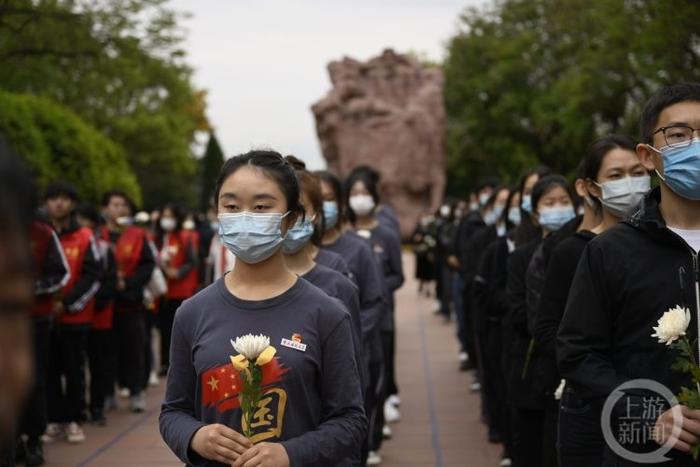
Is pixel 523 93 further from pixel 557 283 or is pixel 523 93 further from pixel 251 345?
pixel 251 345

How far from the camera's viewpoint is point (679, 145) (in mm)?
3922

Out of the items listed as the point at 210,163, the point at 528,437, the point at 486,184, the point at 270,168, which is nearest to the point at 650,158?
the point at 270,168

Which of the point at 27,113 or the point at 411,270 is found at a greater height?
the point at 27,113

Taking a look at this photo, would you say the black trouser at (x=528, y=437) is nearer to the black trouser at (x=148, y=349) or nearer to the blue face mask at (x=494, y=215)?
the blue face mask at (x=494, y=215)

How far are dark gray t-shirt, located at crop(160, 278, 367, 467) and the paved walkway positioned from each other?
5.32 metres

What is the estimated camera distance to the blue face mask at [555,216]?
716 cm

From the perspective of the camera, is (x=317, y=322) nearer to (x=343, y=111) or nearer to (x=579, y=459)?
(x=579, y=459)

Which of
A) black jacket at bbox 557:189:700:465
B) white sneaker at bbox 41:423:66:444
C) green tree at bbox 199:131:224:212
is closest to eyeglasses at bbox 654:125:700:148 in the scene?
black jacket at bbox 557:189:700:465

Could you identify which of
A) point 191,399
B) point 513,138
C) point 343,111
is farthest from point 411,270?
point 191,399

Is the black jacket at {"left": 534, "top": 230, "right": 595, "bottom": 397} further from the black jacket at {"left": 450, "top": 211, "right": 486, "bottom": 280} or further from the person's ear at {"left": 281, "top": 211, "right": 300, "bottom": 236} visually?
the black jacket at {"left": 450, "top": 211, "right": 486, "bottom": 280}

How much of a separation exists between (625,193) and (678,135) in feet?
4.44

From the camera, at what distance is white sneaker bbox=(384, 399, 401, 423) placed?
1102cm

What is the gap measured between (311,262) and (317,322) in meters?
2.17

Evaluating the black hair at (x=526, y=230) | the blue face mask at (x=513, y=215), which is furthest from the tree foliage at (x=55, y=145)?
the black hair at (x=526, y=230)
